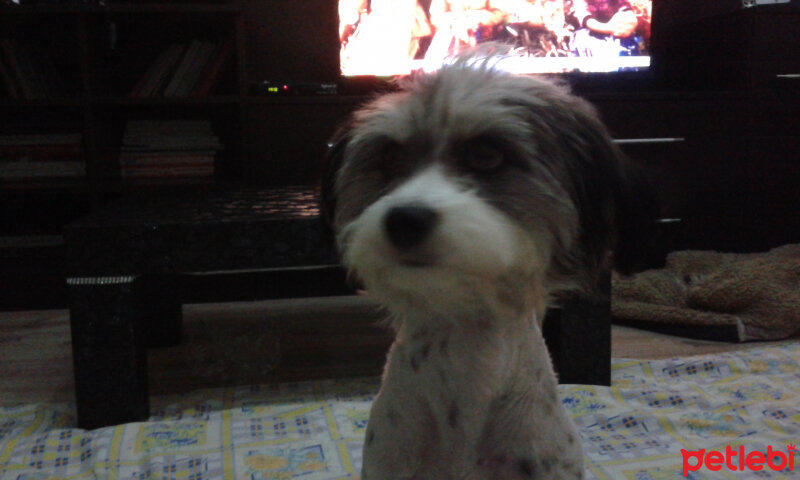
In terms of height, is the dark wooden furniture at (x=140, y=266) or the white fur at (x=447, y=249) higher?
the white fur at (x=447, y=249)

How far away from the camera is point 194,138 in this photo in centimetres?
286

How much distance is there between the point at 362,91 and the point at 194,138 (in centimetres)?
70

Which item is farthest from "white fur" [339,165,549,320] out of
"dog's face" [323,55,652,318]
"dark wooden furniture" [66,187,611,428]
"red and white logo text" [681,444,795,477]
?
"red and white logo text" [681,444,795,477]

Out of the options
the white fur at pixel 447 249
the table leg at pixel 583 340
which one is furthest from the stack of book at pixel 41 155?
the white fur at pixel 447 249

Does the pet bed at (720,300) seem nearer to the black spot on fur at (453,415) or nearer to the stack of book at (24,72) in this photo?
the black spot on fur at (453,415)

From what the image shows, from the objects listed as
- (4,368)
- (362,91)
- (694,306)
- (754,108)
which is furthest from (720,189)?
(4,368)

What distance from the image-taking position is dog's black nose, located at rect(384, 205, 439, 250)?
66cm

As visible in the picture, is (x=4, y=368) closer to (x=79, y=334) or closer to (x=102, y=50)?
(x=79, y=334)

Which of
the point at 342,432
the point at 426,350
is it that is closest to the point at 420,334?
the point at 426,350

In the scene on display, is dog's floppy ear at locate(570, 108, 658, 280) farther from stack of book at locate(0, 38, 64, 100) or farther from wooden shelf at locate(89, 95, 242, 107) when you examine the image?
stack of book at locate(0, 38, 64, 100)

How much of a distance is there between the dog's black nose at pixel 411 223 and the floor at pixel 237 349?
1.31 m

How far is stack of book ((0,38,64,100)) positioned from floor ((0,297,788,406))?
874 mm

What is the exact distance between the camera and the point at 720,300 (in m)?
2.27

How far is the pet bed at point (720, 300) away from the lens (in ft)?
7.03
